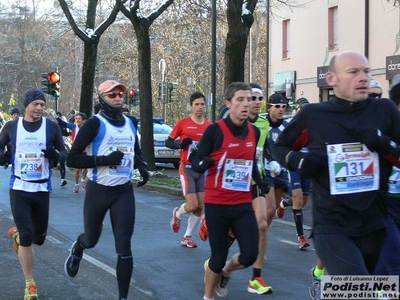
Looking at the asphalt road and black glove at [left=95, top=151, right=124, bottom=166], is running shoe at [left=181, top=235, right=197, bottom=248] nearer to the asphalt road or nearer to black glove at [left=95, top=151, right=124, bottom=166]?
the asphalt road

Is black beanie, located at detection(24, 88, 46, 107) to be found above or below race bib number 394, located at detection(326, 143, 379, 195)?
above

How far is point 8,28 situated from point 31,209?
6049 centimetres

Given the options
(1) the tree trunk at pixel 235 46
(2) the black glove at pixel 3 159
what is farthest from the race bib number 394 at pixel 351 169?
(1) the tree trunk at pixel 235 46

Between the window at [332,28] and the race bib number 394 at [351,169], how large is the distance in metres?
28.7

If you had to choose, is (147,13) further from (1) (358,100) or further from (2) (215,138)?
(1) (358,100)

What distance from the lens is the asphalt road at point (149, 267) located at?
768cm

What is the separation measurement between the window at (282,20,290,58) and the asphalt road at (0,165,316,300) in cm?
2487

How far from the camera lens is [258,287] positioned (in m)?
7.65

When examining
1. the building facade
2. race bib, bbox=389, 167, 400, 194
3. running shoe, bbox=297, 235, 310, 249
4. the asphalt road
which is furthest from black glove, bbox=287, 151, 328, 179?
the building facade

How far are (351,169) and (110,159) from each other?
107 inches

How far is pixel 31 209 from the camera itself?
7.54m

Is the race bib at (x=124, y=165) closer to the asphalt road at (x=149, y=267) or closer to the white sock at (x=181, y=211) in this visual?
the asphalt road at (x=149, y=267)

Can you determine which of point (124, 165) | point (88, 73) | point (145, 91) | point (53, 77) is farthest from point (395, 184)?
point (88, 73)

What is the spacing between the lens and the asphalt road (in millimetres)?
7684
